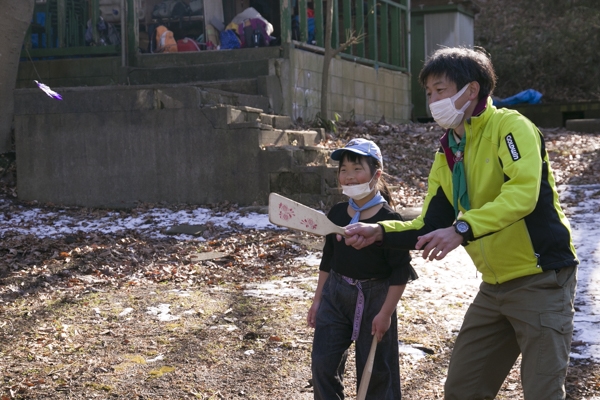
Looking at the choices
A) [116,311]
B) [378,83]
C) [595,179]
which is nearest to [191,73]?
[378,83]

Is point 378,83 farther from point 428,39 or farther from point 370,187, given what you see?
point 370,187

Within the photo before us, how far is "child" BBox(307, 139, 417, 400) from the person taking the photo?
13.3 ft

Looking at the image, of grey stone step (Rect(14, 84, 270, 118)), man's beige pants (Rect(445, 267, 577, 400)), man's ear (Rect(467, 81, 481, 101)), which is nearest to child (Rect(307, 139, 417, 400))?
man's beige pants (Rect(445, 267, 577, 400))

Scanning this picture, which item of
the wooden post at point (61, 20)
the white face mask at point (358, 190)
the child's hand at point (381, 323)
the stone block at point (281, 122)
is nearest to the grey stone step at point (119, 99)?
the stone block at point (281, 122)

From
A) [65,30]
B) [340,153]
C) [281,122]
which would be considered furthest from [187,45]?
[340,153]

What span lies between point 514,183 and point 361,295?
3.66ft

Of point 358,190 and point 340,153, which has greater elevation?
point 340,153

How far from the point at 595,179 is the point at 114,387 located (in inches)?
356

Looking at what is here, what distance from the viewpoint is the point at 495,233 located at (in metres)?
3.47

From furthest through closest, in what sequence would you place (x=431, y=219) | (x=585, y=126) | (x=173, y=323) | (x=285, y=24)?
(x=585, y=126)
(x=285, y=24)
(x=173, y=323)
(x=431, y=219)

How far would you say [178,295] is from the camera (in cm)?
716

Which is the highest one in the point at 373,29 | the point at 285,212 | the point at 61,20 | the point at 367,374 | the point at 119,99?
the point at 373,29

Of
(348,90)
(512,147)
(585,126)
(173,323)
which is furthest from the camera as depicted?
(585,126)

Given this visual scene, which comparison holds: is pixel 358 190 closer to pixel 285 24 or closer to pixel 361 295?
pixel 361 295
